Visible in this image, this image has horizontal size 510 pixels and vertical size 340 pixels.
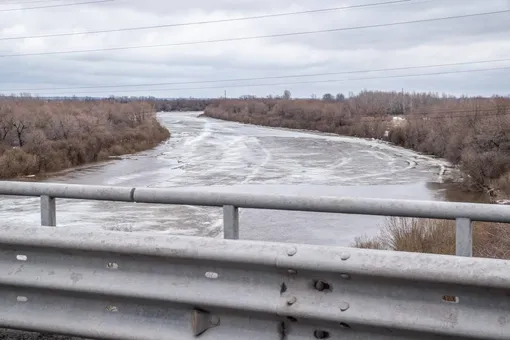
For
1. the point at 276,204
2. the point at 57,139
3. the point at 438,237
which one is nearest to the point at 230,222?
the point at 276,204

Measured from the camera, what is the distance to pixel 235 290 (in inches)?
127

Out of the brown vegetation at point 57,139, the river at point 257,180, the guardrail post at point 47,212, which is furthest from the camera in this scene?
the brown vegetation at point 57,139

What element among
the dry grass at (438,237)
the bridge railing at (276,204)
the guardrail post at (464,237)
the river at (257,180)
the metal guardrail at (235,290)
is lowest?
the river at (257,180)

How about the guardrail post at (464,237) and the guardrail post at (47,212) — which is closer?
the guardrail post at (464,237)

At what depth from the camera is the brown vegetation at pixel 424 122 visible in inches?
1623

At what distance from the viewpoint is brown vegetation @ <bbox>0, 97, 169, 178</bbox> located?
4809 cm

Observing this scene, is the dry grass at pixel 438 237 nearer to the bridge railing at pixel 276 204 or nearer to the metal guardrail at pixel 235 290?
the bridge railing at pixel 276 204

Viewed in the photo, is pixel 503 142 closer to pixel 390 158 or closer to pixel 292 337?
pixel 390 158

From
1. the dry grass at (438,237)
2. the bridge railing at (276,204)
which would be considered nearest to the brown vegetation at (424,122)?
the dry grass at (438,237)

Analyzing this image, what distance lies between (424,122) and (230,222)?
221 feet

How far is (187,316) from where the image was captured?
132 inches

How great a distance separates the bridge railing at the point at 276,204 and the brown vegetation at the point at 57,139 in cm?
4410

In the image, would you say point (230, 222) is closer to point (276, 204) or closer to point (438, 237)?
point (276, 204)

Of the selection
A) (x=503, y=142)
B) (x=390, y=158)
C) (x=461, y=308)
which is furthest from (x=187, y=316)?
(x=390, y=158)
